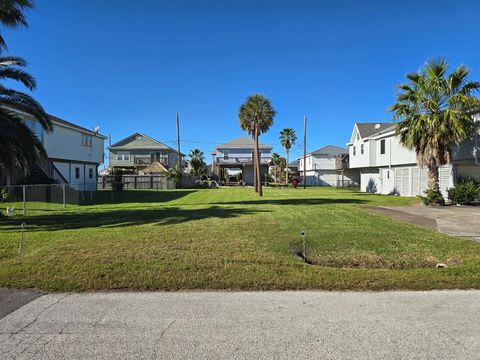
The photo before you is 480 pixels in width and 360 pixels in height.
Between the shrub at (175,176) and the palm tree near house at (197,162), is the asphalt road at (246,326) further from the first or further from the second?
the palm tree near house at (197,162)

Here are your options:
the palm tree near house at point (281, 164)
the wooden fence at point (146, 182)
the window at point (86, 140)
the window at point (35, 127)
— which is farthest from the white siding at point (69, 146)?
the palm tree near house at point (281, 164)

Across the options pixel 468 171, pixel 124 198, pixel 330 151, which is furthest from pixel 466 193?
pixel 330 151

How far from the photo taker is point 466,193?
66.3 feet

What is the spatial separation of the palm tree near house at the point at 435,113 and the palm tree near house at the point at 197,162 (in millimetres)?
46532

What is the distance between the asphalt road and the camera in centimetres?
385

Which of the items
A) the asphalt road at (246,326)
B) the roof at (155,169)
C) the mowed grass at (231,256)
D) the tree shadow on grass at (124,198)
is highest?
the roof at (155,169)

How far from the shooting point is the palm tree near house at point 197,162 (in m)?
65.4

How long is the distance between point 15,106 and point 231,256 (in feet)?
39.7

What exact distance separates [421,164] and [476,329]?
1821 cm

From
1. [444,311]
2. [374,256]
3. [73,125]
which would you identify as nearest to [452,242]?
[374,256]

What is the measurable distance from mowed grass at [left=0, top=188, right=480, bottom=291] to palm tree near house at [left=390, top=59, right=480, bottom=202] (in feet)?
29.9

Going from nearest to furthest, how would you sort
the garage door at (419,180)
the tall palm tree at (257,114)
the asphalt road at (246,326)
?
the asphalt road at (246,326) < the garage door at (419,180) < the tall palm tree at (257,114)

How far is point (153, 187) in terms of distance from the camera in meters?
46.7

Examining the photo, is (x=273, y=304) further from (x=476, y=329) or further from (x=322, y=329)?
(x=476, y=329)
